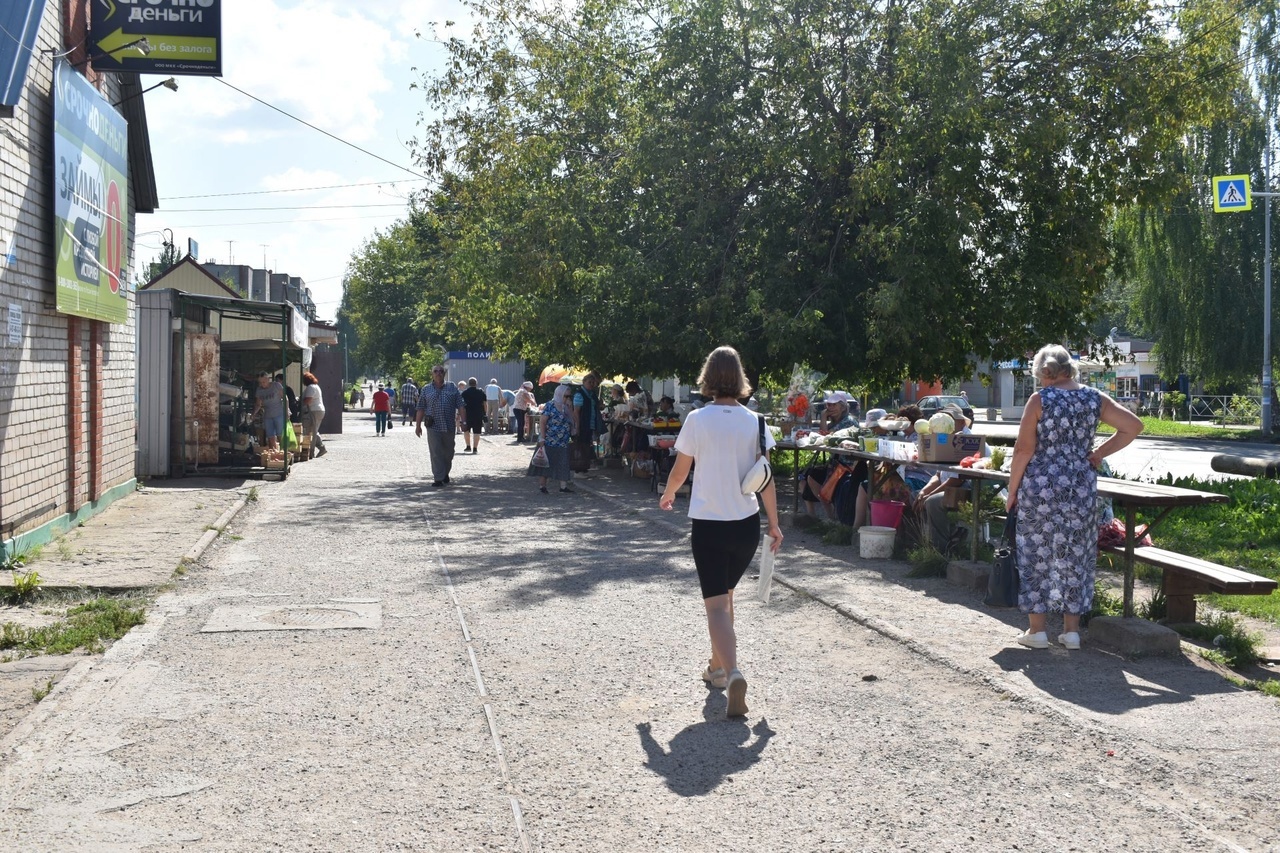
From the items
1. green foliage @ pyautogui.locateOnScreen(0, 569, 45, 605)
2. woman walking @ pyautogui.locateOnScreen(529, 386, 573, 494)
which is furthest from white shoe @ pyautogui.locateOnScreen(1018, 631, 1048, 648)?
woman walking @ pyautogui.locateOnScreen(529, 386, 573, 494)

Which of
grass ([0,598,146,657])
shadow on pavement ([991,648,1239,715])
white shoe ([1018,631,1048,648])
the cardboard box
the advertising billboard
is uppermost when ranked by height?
the advertising billboard

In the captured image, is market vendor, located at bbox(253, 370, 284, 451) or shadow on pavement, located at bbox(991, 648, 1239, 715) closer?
shadow on pavement, located at bbox(991, 648, 1239, 715)

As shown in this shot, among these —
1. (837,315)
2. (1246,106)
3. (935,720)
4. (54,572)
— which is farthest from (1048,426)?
(1246,106)

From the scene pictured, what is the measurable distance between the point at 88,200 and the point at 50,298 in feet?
6.37

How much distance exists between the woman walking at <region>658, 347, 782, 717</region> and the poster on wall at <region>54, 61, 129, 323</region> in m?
8.26

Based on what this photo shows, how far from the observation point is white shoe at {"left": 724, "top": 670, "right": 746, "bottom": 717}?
235 inches

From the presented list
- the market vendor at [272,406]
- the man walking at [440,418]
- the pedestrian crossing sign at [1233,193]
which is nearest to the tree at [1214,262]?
the pedestrian crossing sign at [1233,193]

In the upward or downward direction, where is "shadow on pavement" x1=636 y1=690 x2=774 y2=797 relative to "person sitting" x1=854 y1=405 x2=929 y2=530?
downward

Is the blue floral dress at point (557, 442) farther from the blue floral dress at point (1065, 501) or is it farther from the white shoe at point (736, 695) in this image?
the white shoe at point (736, 695)

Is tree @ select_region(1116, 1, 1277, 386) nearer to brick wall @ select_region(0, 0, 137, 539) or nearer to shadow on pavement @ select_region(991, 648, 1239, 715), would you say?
brick wall @ select_region(0, 0, 137, 539)

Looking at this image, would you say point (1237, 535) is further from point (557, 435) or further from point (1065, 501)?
point (557, 435)

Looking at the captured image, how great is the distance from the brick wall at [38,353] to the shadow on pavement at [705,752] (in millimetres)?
7223

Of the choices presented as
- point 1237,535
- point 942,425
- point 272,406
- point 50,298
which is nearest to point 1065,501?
point 942,425

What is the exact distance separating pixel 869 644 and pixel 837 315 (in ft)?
40.7
